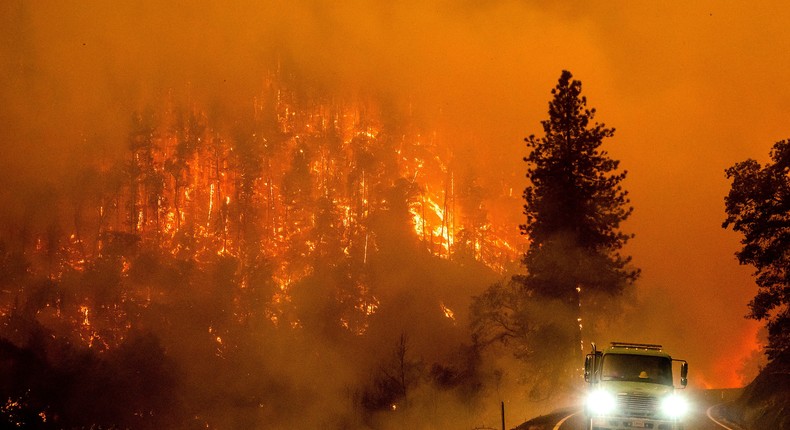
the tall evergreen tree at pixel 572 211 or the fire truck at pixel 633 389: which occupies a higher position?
the tall evergreen tree at pixel 572 211

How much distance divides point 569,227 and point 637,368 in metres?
22.7

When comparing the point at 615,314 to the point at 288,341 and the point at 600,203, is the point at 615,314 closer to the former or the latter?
the point at 600,203

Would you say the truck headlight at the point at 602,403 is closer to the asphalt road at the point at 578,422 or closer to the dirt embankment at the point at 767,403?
the asphalt road at the point at 578,422

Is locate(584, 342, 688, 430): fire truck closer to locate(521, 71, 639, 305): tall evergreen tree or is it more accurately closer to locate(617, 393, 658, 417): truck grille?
locate(617, 393, 658, 417): truck grille

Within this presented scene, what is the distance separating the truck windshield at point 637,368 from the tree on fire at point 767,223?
48.4 feet

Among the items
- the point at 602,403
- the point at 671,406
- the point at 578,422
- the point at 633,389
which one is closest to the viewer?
the point at 671,406

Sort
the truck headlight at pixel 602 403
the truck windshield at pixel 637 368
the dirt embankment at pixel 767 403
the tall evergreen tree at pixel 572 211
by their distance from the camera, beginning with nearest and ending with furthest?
the truck headlight at pixel 602 403 → the truck windshield at pixel 637 368 → the dirt embankment at pixel 767 403 → the tall evergreen tree at pixel 572 211

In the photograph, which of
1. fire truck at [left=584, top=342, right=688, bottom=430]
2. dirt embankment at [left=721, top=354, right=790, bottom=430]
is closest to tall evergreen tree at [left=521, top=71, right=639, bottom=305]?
dirt embankment at [left=721, top=354, right=790, bottom=430]

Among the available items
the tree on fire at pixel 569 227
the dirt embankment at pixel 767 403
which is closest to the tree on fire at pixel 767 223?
the dirt embankment at pixel 767 403

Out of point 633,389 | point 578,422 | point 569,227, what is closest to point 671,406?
point 633,389

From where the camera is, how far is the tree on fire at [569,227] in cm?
4253

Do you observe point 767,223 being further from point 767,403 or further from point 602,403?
point 602,403

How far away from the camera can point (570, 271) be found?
4222 centimetres

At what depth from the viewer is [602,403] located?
796 inches
